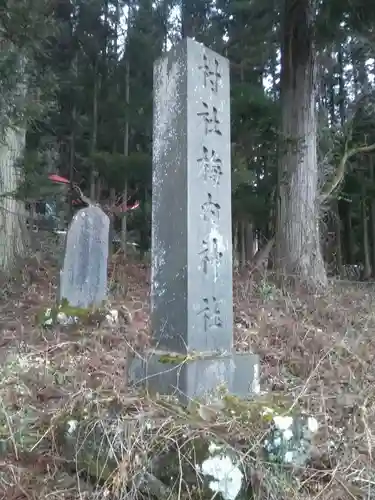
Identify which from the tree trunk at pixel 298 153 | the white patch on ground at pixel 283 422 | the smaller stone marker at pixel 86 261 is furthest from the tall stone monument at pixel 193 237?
the tree trunk at pixel 298 153

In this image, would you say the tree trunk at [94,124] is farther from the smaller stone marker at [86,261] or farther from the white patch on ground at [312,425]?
the white patch on ground at [312,425]

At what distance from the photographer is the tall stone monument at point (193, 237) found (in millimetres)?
3084

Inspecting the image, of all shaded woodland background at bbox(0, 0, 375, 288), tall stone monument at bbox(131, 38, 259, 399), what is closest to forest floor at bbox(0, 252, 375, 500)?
tall stone monument at bbox(131, 38, 259, 399)

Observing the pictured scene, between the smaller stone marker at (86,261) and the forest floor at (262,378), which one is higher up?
the smaller stone marker at (86,261)

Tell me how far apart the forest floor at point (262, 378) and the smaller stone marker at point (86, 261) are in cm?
40

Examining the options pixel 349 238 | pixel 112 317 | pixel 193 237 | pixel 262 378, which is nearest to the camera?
pixel 193 237

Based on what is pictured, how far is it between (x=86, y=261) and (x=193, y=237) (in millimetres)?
4063

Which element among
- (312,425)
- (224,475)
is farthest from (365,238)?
(224,475)

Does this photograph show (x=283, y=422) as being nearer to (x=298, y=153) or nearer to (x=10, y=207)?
(x=298, y=153)

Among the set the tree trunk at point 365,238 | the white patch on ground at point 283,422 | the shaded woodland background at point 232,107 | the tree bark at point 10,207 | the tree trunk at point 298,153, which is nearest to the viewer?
the white patch on ground at point 283,422

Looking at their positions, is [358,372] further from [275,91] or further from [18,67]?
[275,91]

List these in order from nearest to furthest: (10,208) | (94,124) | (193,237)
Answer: (193,237) < (10,208) < (94,124)

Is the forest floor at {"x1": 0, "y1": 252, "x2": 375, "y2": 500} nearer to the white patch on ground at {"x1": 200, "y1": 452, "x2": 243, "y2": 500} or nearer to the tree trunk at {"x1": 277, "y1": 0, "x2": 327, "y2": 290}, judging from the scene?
the white patch on ground at {"x1": 200, "y1": 452, "x2": 243, "y2": 500}

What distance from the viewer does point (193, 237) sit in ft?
10.4
